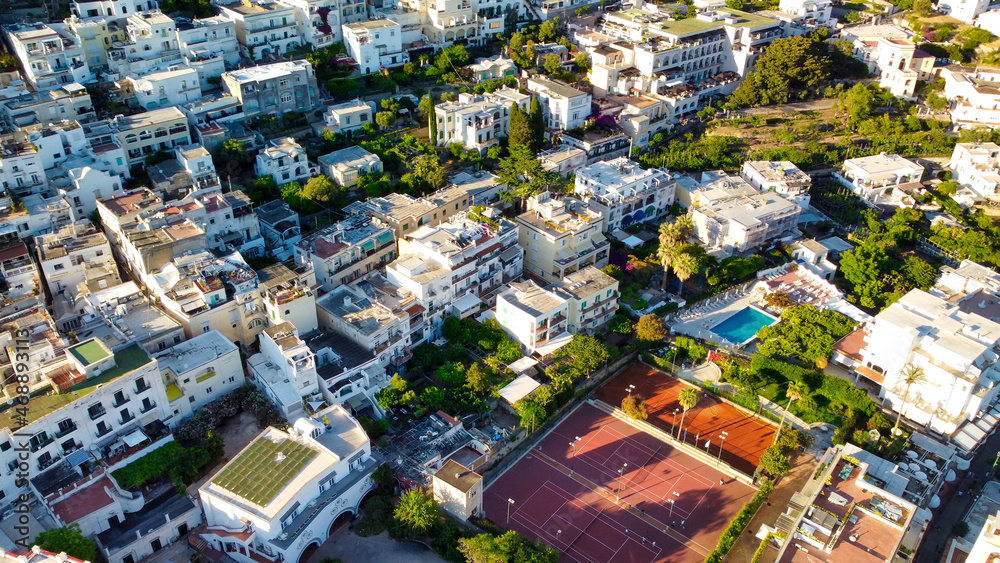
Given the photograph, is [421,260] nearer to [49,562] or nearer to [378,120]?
[378,120]

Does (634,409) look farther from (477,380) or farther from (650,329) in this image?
(477,380)

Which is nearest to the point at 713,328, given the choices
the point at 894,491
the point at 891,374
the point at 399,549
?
the point at 891,374

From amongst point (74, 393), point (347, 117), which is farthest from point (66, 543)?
point (347, 117)

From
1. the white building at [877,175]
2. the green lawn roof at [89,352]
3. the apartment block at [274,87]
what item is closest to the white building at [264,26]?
the apartment block at [274,87]

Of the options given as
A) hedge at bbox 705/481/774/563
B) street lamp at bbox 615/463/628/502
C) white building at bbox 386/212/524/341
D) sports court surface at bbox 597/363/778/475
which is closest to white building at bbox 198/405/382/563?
white building at bbox 386/212/524/341

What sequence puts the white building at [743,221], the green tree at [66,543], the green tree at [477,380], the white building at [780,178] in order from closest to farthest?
the green tree at [66,543] → the green tree at [477,380] → the white building at [743,221] → the white building at [780,178]

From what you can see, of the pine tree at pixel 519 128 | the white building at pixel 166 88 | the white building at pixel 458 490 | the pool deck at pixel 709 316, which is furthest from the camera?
the pine tree at pixel 519 128

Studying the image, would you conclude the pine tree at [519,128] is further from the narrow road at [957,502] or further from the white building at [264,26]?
the narrow road at [957,502]
